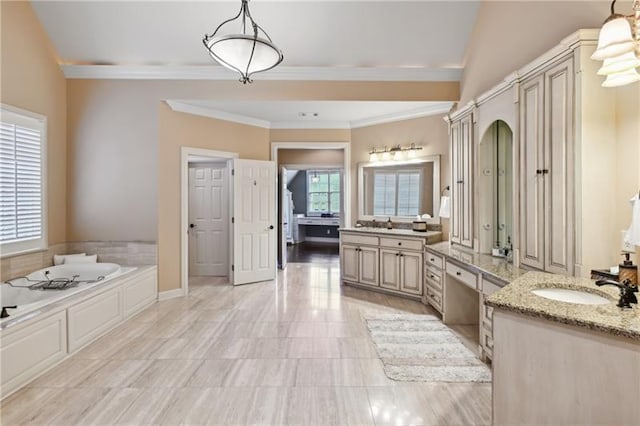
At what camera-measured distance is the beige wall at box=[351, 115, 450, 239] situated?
4.69 meters

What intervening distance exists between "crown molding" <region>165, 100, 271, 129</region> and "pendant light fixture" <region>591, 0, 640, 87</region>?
14.7 feet

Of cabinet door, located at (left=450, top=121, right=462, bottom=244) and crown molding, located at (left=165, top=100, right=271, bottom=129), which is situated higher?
crown molding, located at (left=165, top=100, right=271, bottom=129)

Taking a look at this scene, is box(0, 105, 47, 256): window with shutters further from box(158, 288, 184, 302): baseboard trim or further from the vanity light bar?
the vanity light bar

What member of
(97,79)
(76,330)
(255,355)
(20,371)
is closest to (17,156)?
(97,79)

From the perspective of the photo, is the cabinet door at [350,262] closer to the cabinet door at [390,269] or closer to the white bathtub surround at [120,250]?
the cabinet door at [390,269]

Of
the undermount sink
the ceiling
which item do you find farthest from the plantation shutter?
the undermount sink

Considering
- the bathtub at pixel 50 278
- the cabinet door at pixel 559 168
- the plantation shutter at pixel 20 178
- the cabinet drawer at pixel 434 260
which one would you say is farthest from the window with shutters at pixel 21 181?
the cabinet door at pixel 559 168

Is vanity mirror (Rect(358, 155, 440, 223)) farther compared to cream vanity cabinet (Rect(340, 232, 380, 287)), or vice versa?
vanity mirror (Rect(358, 155, 440, 223))

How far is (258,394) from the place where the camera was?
2250 mm

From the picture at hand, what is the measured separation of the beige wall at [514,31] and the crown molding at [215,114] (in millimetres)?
3202

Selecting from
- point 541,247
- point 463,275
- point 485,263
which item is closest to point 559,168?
point 541,247

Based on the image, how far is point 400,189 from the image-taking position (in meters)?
5.23

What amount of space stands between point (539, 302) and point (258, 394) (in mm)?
1873

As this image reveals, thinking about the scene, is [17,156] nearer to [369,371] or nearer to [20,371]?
[20,371]
